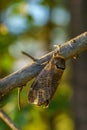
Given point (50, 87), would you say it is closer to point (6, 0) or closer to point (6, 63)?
point (6, 63)

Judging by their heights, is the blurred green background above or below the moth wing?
below

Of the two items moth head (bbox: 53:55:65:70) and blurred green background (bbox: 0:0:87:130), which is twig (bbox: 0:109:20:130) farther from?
blurred green background (bbox: 0:0:87:130)

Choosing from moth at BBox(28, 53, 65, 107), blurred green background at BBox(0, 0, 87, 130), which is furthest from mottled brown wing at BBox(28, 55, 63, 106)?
blurred green background at BBox(0, 0, 87, 130)

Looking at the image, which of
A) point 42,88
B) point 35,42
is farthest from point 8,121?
point 35,42

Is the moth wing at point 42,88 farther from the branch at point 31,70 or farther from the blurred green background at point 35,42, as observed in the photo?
the blurred green background at point 35,42

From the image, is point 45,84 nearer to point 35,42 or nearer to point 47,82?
point 47,82

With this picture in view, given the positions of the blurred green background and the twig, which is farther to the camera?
the blurred green background
